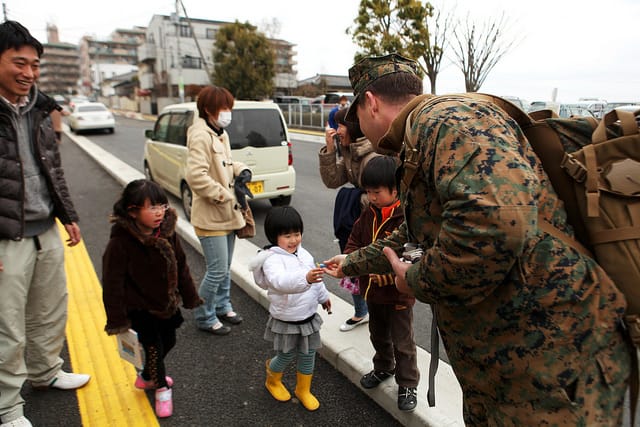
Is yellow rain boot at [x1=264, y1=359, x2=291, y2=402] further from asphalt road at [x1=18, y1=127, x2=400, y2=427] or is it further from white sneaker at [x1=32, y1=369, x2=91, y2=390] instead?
white sneaker at [x1=32, y1=369, x2=91, y2=390]

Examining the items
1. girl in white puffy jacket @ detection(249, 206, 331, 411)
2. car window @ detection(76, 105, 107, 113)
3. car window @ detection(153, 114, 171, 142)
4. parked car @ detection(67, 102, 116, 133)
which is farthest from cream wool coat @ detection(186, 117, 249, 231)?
car window @ detection(76, 105, 107, 113)

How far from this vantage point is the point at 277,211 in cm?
256

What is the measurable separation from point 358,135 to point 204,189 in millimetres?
1236

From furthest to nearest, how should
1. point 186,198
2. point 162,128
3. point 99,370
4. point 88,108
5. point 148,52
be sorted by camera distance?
point 148,52
point 88,108
point 162,128
point 186,198
point 99,370

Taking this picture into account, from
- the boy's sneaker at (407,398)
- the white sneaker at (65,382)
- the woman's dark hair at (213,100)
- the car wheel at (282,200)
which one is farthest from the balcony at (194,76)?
the boy's sneaker at (407,398)

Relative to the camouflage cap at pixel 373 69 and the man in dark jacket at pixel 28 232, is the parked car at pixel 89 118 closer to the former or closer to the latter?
the man in dark jacket at pixel 28 232

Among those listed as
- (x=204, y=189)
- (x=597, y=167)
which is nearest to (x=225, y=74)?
(x=204, y=189)

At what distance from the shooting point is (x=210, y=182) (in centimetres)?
325

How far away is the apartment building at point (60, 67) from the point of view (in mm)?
103688

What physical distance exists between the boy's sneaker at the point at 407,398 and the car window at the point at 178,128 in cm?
558

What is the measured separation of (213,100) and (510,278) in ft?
8.90

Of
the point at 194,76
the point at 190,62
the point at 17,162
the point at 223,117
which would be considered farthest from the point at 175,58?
the point at 17,162

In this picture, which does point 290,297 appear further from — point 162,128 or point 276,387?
point 162,128

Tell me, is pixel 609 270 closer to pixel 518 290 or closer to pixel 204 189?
pixel 518 290
